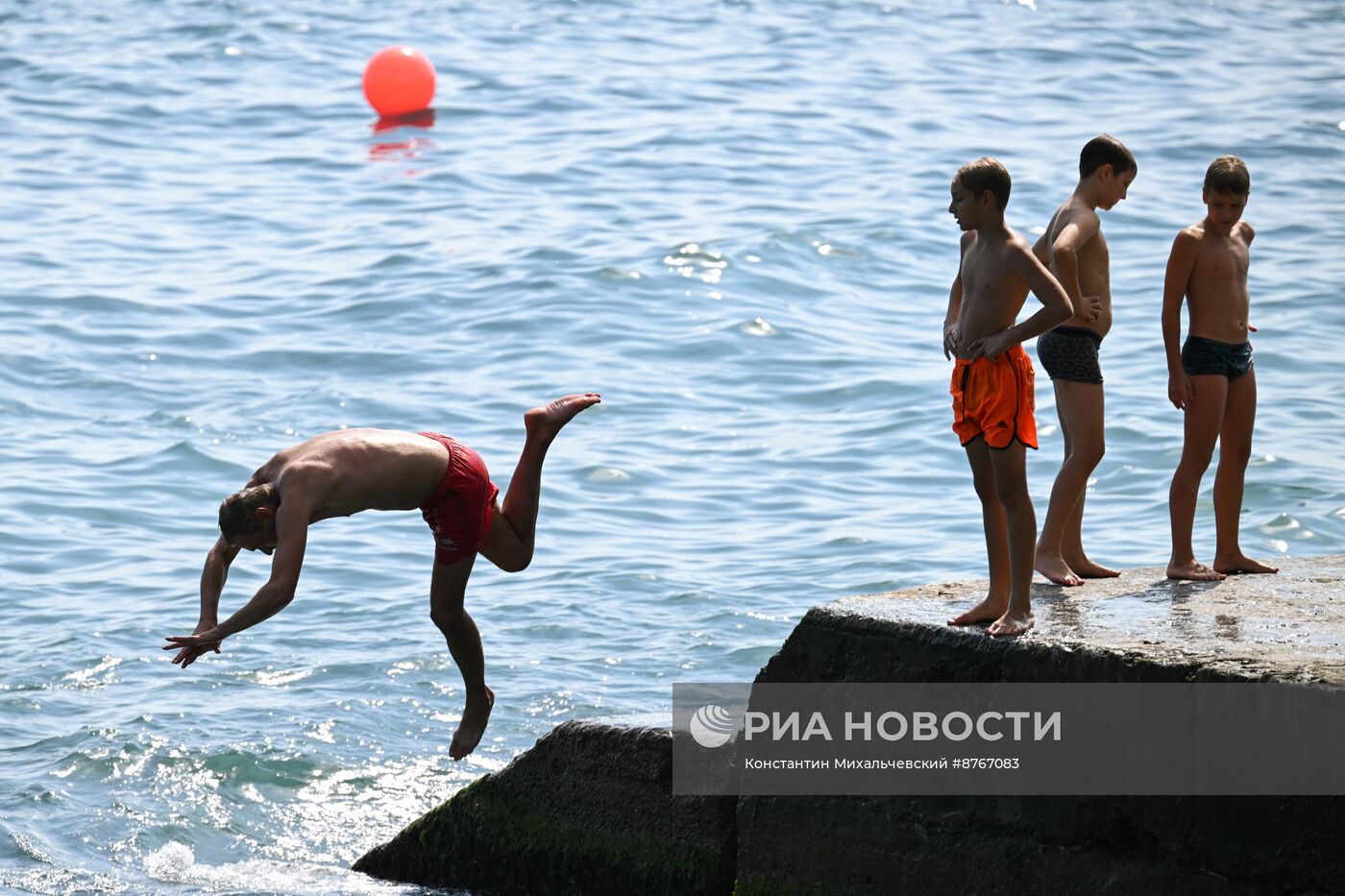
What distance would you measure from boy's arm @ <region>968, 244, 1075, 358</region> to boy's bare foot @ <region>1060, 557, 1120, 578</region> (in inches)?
50.0

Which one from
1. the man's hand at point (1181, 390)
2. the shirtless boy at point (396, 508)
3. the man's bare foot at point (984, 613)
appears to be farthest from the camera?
the man's hand at point (1181, 390)

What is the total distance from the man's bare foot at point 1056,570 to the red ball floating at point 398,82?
66.0 ft

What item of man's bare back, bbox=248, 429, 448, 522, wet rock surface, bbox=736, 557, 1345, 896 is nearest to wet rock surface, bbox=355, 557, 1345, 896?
wet rock surface, bbox=736, 557, 1345, 896

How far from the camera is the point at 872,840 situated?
5461 millimetres

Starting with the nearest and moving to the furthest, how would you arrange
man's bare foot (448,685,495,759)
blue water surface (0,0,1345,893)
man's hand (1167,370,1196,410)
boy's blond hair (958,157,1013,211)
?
1. boy's blond hair (958,157,1013,211)
2. man's hand (1167,370,1196,410)
3. man's bare foot (448,685,495,759)
4. blue water surface (0,0,1345,893)

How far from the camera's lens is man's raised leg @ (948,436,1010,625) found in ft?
18.0

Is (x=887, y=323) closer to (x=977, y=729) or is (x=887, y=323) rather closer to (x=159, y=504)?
(x=159, y=504)

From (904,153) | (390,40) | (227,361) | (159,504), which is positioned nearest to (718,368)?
(227,361)

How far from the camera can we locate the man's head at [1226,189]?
6402 mm

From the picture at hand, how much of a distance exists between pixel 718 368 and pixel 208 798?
8688 millimetres

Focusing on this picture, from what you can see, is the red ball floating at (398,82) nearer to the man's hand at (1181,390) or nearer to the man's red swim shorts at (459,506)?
the man's red swim shorts at (459,506)

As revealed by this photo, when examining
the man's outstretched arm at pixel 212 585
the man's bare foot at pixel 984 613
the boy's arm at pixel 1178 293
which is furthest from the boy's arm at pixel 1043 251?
the man's outstretched arm at pixel 212 585

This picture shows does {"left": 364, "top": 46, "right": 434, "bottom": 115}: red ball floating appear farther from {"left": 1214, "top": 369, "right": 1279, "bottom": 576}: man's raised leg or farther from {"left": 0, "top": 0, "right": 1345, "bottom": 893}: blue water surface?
{"left": 1214, "top": 369, "right": 1279, "bottom": 576}: man's raised leg

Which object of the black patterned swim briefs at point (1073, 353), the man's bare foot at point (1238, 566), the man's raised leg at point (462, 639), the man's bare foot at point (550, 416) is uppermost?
the black patterned swim briefs at point (1073, 353)
